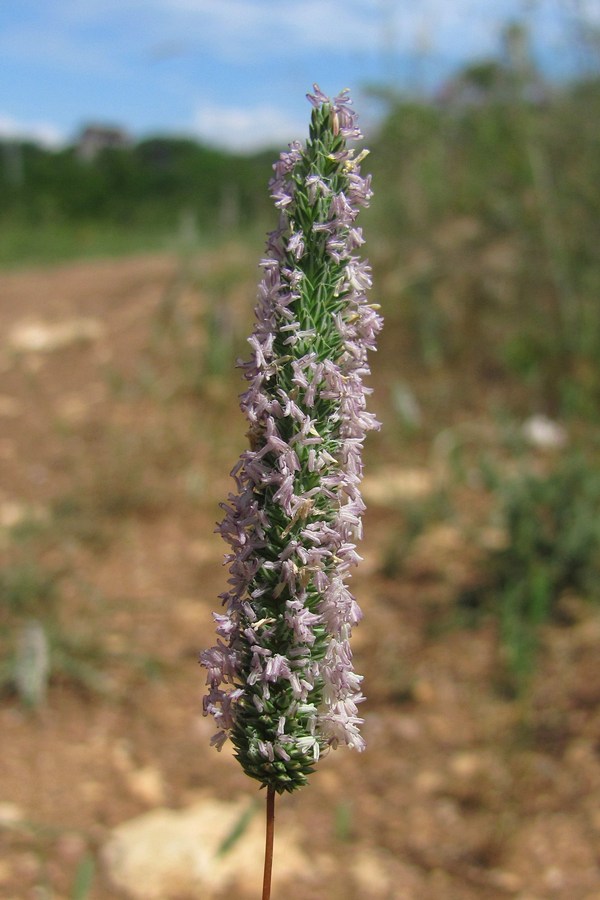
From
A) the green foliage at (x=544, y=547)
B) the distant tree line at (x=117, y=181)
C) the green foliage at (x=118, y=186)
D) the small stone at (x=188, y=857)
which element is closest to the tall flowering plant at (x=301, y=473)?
the small stone at (x=188, y=857)

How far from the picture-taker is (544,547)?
14.9ft

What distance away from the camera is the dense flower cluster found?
4.31 ft

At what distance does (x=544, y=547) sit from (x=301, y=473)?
11.2 feet

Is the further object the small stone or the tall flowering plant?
the small stone

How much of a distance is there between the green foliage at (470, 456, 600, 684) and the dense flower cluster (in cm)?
288

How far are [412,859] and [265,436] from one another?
245 centimetres

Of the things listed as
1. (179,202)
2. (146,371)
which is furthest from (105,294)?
(179,202)

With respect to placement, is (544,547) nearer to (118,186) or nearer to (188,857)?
(188,857)

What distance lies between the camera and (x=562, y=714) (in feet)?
12.8

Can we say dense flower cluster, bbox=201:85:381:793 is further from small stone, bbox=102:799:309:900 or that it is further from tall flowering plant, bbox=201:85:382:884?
small stone, bbox=102:799:309:900

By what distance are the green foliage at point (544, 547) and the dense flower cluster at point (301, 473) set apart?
2885 mm

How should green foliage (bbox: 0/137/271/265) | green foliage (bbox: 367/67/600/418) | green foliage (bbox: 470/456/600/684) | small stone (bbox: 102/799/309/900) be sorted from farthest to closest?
green foliage (bbox: 0/137/271/265) → green foliage (bbox: 367/67/600/418) → green foliage (bbox: 470/456/600/684) → small stone (bbox: 102/799/309/900)

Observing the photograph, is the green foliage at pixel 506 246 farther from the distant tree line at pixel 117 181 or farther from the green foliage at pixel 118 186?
the distant tree line at pixel 117 181

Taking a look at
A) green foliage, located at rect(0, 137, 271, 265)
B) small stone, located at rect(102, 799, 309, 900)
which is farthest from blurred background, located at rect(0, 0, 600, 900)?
green foliage, located at rect(0, 137, 271, 265)
